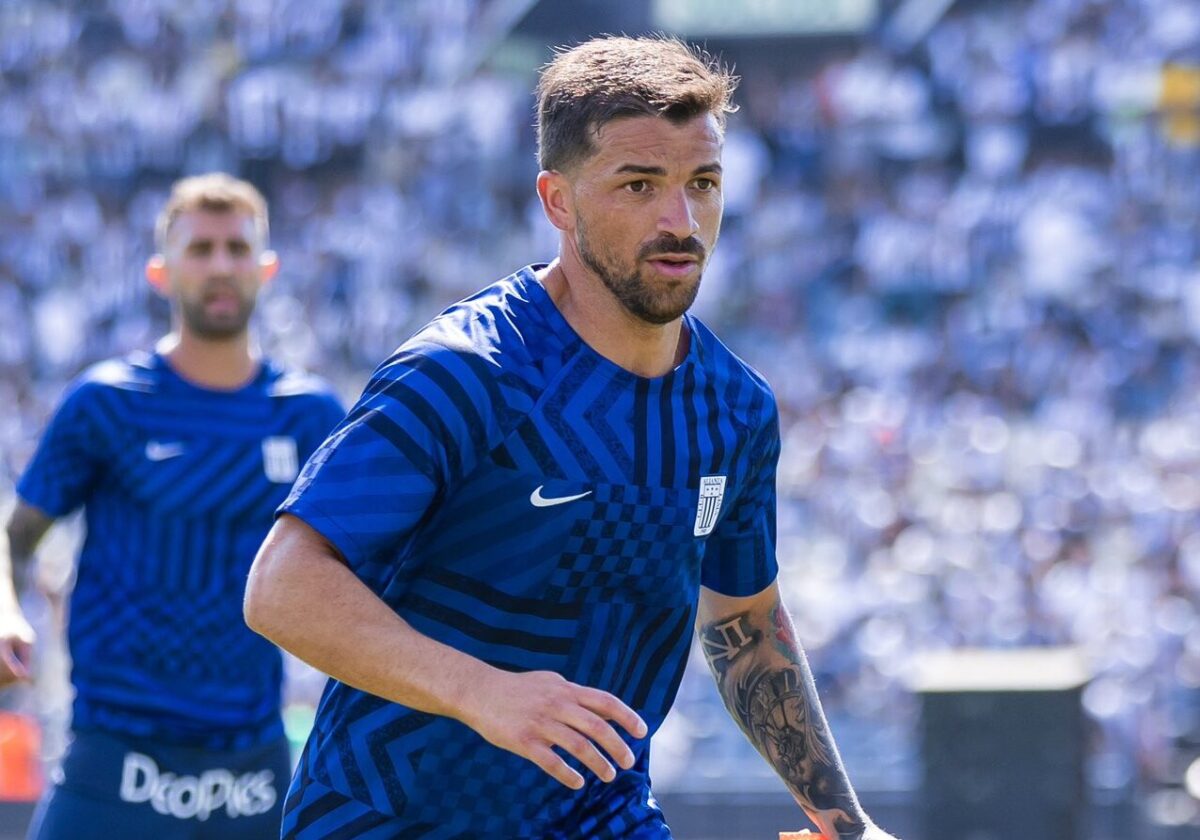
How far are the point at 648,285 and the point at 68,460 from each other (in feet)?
7.92

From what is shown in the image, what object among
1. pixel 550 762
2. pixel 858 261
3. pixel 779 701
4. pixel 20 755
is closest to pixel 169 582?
pixel 779 701

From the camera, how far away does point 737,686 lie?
3438 millimetres

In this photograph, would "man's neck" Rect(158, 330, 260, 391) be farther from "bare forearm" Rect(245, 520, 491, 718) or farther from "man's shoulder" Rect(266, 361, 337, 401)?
"bare forearm" Rect(245, 520, 491, 718)

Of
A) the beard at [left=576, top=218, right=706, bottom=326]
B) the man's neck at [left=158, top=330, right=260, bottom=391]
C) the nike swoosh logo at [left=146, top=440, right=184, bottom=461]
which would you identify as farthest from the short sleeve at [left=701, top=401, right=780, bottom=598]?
the man's neck at [left=158, top=330, right=260, bottom=391]

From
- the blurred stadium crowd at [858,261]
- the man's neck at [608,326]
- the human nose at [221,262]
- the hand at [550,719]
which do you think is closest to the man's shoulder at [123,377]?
the human nose at [221,262]

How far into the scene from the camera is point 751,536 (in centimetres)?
337

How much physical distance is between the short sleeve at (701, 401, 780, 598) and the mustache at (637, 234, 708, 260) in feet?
1.45

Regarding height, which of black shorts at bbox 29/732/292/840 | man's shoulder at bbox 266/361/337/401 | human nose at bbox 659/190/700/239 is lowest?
black shorts at bbox 29/732/292/840

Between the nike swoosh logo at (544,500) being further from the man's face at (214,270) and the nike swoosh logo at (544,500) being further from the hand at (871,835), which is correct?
the man's face at (214,270)

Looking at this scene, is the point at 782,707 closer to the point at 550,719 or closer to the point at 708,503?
the point at 708,503

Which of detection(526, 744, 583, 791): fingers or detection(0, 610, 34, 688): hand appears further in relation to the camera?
detection(0, 610, 34, 688): hand

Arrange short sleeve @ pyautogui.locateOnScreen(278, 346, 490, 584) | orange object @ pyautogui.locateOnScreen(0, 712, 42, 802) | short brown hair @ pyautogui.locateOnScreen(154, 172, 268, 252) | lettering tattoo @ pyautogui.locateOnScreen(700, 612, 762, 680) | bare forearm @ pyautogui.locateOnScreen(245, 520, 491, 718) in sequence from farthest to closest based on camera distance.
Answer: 1. orange object @ pyautogui.locateOnScreen(0, 712, 42, 802)
2. short brown hair @ pyautogui.locateOnScreen(154, 172, 268, 252)
3. lettering tattoo @ pyautogui.locateOnScreen(700, 612, 762, 680)
4. short sleeve @ pyautogui.locateOnScreen(278, 346, 490, 584)
5. bare forearm @ pyautogui.locateOnScreen(245, 520, 491, 718)

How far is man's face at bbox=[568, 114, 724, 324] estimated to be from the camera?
116 inches

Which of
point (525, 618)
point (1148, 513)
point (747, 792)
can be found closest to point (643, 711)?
point (525, 618)
